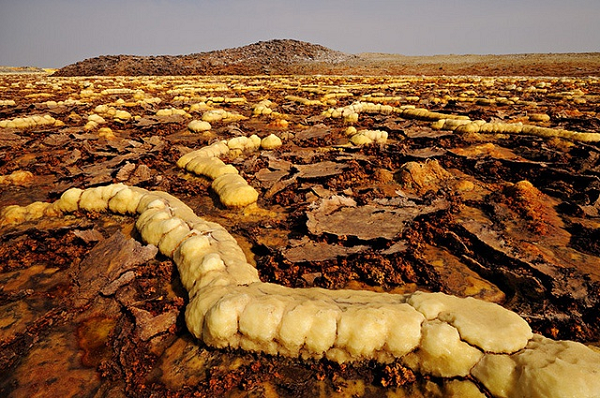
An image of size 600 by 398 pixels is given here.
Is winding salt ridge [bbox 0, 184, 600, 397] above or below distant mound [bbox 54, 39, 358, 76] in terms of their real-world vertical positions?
below

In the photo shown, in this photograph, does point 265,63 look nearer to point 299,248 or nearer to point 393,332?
point 299,248

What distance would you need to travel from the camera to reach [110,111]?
16.3m

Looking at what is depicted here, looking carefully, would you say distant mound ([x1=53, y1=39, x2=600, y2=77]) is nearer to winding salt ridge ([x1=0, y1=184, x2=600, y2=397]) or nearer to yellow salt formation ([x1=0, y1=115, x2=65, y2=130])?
yellow salt formation ([x1=0, y1=115, x2=65, y2=130])

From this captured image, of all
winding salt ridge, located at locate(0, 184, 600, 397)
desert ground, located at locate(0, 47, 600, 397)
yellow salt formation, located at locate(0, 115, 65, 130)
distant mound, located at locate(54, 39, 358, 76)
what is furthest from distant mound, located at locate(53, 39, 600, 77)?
winding salt ridge, located at locate(0, 184, 600, 397)

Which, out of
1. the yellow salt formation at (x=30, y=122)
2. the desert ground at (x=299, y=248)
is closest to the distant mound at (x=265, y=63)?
the yellow salt formation at (x=30, y=122)

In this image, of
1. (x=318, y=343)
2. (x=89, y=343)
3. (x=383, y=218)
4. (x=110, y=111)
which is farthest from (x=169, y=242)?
(x=110, y=111)

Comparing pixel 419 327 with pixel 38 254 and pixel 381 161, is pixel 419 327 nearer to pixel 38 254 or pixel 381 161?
pixel 38 254

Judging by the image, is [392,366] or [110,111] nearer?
[392,366]

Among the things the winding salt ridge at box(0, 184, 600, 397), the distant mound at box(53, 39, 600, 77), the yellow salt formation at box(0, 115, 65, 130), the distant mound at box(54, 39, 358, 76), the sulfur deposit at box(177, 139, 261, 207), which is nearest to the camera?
the winding salt ridge at box(0, 184, 600, 397)

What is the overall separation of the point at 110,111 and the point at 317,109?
1096cm

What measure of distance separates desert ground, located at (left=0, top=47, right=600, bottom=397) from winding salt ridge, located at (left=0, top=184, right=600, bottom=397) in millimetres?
160

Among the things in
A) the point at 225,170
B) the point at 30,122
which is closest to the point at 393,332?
the point at 225,170

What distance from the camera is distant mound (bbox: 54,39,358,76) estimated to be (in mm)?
61125

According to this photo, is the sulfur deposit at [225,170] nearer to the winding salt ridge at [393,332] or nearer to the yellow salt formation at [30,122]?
the winding salt ridge at [393,332]
